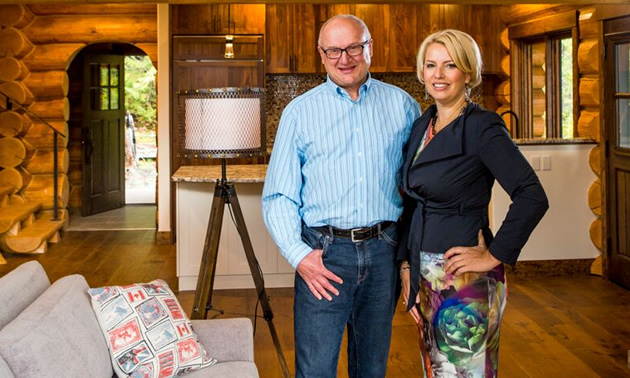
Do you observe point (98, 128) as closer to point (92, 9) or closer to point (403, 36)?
point (92, 9)

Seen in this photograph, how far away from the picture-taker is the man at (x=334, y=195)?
2668 mm

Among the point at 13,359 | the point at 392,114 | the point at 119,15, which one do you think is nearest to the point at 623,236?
the point at 392,114

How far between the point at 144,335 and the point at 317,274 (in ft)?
2.38

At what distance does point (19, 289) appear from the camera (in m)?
2.83

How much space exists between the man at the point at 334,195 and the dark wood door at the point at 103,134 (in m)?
8.01

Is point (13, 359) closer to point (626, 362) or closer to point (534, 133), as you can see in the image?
point (626, 362)

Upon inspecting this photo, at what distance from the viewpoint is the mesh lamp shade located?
13.1ft

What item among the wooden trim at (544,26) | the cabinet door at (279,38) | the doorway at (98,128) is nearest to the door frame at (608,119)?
the wooden trim at (544,26)

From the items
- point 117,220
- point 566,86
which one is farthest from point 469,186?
point 117,220

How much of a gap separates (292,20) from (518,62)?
2299mm

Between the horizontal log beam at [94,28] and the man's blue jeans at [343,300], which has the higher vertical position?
the horizontal log beam at [94,28]

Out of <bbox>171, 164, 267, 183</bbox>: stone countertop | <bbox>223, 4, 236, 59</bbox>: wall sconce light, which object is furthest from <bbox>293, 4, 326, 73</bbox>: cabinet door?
<bbox>171, 164, 267, 183</bbox>: stone countertop

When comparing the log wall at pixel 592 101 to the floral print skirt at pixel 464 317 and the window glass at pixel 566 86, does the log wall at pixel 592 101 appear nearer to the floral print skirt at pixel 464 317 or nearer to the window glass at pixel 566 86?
the window glass at pixel 566 86

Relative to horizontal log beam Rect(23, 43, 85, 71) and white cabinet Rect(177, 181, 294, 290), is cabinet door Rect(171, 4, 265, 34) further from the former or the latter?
white cabinet Rect(177, 181, 294, 290)
